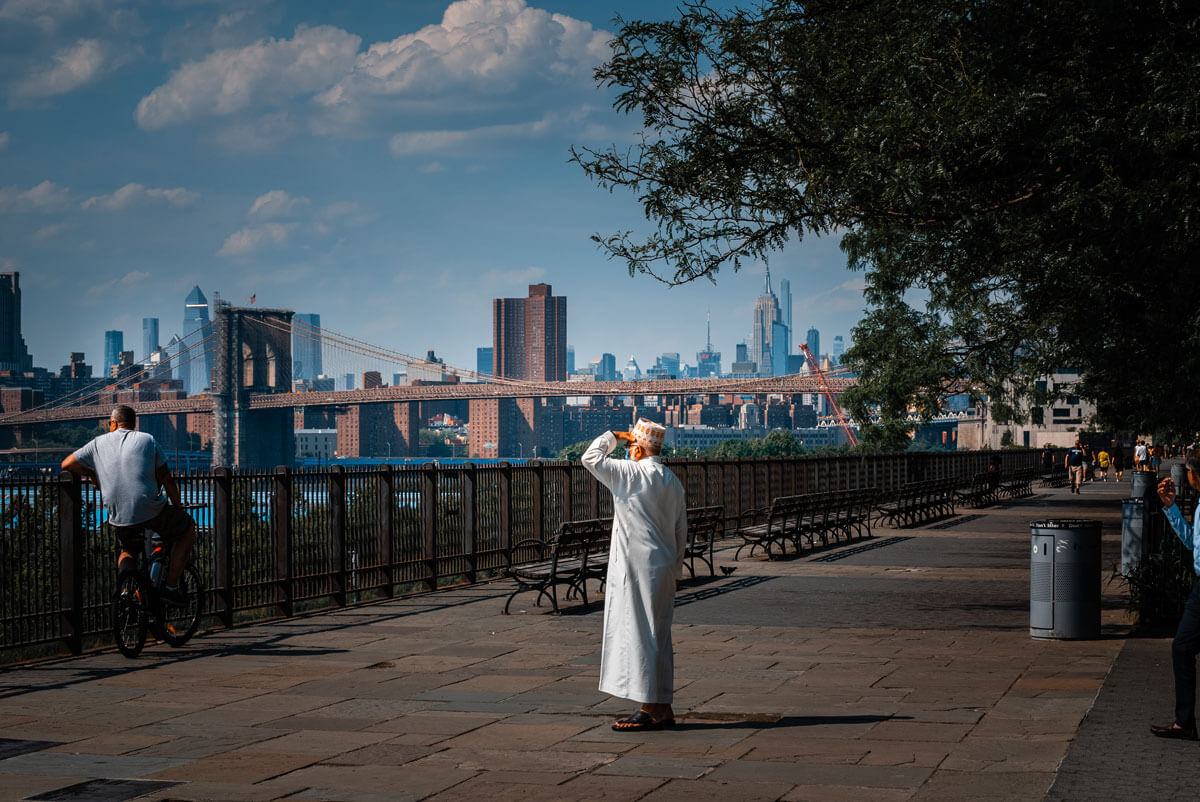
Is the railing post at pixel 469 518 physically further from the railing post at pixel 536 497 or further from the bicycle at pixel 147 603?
the bicycle at pixel 147 603

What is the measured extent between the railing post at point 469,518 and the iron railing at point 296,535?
19 mm

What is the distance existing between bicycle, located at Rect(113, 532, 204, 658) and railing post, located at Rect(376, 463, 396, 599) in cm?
379

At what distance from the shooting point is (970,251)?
14922 millimetres

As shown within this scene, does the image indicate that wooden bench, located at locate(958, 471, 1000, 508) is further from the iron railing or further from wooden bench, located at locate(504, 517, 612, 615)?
wooden bench, located at locate(504, 517, 612, 615)

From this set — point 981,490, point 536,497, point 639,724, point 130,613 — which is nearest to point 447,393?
point 981,490

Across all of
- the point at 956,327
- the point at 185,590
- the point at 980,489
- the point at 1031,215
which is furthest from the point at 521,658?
the point at 980,489

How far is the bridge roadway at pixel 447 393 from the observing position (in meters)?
81.8

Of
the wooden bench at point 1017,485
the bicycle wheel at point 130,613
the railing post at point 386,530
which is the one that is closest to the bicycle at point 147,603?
the bicycle wheel at point 130,613

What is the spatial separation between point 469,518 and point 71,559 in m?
6.50

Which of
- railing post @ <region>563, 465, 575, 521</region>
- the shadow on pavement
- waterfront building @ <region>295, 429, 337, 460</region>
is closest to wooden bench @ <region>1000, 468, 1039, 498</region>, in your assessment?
railing post @ <region>563, 465, 575, 521</region>

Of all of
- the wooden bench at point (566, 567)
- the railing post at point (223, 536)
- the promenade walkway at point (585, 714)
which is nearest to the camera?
the promenade walkway at point (585, 714)

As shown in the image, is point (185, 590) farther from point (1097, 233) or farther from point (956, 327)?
point (956, 327)

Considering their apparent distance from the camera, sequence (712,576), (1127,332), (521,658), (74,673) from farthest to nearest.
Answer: (1127,332) → (712,576) → (521,658) → (74,673)

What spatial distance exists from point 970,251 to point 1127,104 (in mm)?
3132
